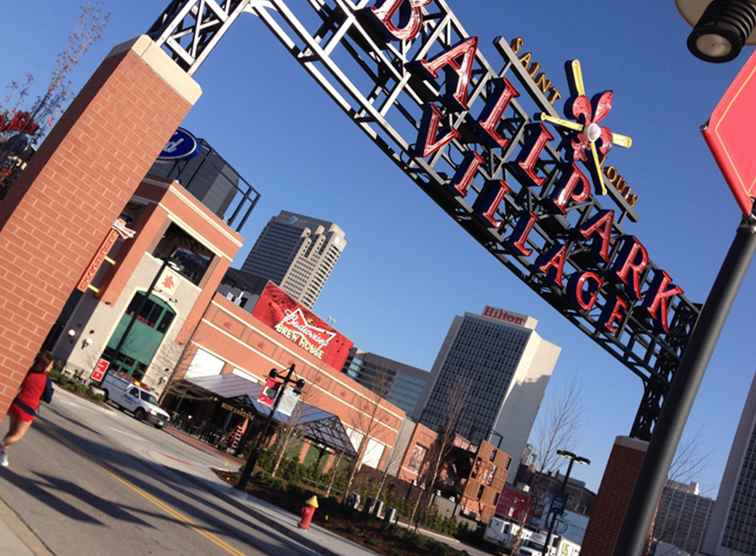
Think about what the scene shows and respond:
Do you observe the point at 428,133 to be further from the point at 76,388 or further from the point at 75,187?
the point at 76,388

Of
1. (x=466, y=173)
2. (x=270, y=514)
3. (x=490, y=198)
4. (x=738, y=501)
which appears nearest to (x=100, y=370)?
(x=270, y=514)

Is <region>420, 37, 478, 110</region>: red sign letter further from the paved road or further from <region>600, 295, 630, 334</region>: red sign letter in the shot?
the paved road

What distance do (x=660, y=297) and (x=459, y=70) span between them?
8.56m

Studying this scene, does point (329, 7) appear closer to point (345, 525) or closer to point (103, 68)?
point (103, 68)

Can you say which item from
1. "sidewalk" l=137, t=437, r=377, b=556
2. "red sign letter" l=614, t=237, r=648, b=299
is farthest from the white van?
"red sign letter" l=614, t=237, r=648, b=299

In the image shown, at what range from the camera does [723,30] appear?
2.84 meters

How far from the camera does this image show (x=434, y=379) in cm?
17650

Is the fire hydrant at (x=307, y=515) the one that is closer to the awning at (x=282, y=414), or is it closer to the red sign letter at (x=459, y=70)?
the red sign letter at (x=459, y=70)

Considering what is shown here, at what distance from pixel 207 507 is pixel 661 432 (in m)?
15.1

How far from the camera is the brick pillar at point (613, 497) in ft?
46.1

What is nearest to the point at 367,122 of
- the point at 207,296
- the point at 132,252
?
the point at 132,252

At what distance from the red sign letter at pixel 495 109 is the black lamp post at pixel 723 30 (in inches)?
316

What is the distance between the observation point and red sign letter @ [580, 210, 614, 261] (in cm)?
1352

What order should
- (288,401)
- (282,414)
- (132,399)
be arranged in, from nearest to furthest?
(132,399) → (288,401) → (282,414)
